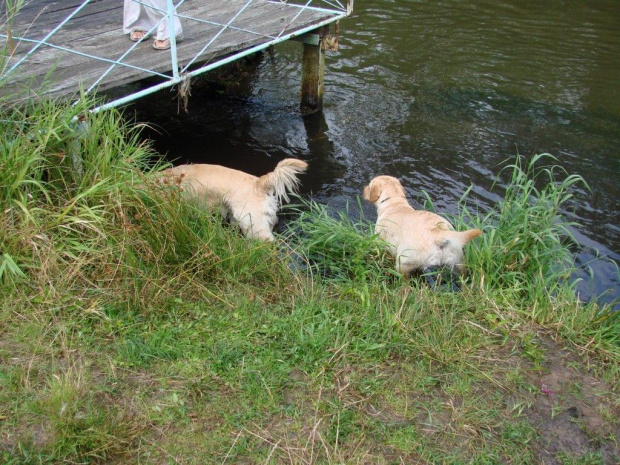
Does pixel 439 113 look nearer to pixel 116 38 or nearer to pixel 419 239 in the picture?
pixel 419 239

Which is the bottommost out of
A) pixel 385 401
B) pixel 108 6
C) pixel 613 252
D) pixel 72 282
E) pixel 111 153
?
pixel 613 252

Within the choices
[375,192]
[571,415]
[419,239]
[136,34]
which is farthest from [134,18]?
[571,415]

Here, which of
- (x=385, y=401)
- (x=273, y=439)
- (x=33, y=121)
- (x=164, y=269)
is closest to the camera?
(x=273, y=439)

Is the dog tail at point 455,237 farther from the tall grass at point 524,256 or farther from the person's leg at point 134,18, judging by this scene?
the person's leg at point 134,18

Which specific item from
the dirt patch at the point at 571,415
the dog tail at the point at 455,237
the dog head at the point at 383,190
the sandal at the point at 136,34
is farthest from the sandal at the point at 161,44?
the dirt patch at the point at 571,415

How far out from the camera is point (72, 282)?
3.71m

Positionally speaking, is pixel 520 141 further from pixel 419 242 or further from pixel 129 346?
pixel 129 346

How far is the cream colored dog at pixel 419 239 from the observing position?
4305 millimetres

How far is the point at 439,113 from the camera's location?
26.1ft

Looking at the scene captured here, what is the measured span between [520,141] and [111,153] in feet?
16.4

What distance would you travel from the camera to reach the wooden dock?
518cm

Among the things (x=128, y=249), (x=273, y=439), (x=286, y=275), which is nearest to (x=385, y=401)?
(x=273, y=439)

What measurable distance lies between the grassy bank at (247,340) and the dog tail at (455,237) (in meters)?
→ 0.24

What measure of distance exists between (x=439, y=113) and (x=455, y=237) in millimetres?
4118
